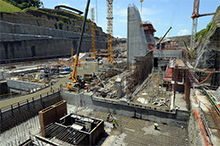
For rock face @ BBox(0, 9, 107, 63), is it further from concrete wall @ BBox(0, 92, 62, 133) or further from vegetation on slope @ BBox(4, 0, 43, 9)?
concrete wall @ BBox(0, 92, 62, 133)

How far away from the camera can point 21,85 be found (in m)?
23.4

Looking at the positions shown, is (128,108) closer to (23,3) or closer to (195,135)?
(195,135)

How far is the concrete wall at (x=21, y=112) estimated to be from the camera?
13047 millimetres

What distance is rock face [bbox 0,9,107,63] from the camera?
39.4 meters

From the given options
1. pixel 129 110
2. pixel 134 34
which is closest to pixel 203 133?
pixel 129 110

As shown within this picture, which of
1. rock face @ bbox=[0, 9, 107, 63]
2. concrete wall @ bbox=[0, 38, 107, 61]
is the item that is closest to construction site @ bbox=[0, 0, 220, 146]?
concrete wall @ bbox=[0, 38, 107, 61]

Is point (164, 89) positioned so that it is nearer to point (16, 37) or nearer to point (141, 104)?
point (141, 104)

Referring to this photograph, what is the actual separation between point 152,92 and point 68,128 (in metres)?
11.4

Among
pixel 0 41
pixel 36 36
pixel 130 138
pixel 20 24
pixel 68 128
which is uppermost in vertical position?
pixel 20 24

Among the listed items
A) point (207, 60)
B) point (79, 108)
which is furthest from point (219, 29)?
point (79, 108)

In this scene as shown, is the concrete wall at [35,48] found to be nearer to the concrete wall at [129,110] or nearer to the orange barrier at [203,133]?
the concrete wall at [129,110]

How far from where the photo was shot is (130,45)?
2855cm

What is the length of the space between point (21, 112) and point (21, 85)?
447 inches

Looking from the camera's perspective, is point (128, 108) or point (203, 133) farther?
point (128, 108)
